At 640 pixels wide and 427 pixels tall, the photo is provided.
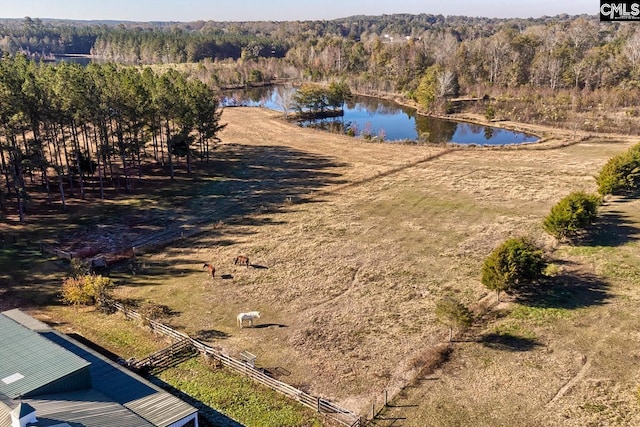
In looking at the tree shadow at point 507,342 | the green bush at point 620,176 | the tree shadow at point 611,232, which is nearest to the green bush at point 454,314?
the tree shadow at point 507,342

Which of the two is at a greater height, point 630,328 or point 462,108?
point 462,108

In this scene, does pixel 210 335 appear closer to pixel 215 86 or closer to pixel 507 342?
pixel 507 342

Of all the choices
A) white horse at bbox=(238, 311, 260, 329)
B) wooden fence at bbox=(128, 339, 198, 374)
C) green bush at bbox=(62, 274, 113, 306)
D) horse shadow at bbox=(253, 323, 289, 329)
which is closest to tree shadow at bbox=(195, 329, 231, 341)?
wooden fence at bbox=(128, 339, 198, 374)

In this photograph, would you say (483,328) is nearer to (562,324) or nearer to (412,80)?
(562,324)

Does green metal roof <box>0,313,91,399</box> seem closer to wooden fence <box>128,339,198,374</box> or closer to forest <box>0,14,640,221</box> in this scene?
wooden fence <box>128,339,198,374</box>

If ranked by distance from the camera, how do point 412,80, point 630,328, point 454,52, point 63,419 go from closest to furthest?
point 63,419
point 630,328
point 412,80
point 454,52

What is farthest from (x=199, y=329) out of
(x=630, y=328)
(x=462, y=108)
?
(x=462, y=108)
